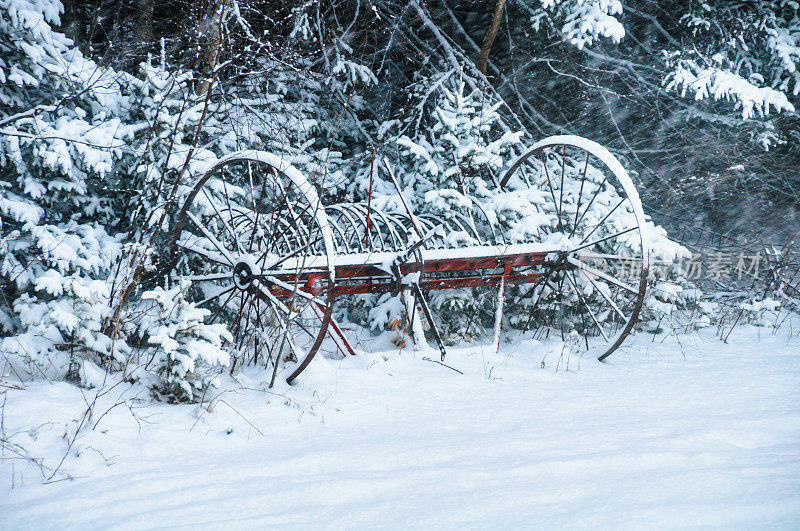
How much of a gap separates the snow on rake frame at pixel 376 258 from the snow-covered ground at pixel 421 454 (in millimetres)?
611

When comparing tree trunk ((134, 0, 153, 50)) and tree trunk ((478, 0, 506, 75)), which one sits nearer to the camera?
tree trunk ((134, 0, 153, 50))

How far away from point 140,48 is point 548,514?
5.86 metres

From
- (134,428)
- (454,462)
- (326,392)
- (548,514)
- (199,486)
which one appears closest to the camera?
(548,514)

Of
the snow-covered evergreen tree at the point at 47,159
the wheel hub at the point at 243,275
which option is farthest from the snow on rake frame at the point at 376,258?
the snow-covered evergreen tree at the point at 47,159

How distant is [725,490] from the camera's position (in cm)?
183

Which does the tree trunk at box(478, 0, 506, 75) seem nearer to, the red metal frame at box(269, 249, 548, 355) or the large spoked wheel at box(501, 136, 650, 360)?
the large spoked wheel at box(501, 136, 650, 360)

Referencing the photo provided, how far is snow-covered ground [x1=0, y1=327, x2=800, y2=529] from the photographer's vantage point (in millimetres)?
1836

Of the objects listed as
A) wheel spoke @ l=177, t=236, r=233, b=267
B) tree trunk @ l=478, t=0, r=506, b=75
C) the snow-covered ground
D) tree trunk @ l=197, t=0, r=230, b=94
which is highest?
tree trunk @ l=478, t=0, r=506, b=75

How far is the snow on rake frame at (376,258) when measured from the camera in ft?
12.6

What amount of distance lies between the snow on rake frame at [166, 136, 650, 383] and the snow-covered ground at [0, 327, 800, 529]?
0.61m

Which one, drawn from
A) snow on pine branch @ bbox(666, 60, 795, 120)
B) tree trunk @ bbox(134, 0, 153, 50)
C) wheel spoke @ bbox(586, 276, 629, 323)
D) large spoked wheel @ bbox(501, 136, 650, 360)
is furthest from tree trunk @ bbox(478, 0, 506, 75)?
tree trunk @ bbox(134, 0, 153, 50)

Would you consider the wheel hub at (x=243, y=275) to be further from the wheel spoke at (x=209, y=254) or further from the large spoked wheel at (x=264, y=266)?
the wheel spoke at (x=209, y=254)

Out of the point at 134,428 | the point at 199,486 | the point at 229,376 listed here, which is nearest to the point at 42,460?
the point at 134,428

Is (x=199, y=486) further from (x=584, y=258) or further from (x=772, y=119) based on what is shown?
(x=772, y=119)
